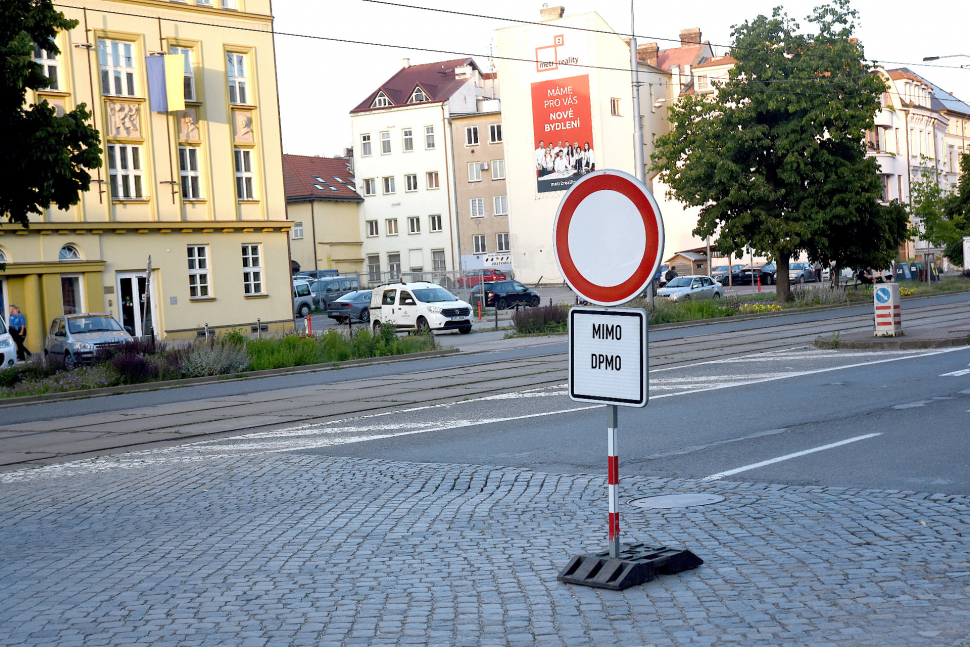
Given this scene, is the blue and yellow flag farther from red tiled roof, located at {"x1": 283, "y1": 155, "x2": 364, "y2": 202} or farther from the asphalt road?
red tiled roof, located at {"x1": 283, "y1": 155, "x2": 364, "y2": 202}

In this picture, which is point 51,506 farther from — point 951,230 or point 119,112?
point 951,230

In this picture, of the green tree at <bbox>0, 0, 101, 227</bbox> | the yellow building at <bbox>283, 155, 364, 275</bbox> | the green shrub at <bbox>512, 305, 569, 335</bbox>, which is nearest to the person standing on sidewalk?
the green tree at <bbox>0, 0, 101, 227</bbox>

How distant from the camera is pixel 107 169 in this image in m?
38.8

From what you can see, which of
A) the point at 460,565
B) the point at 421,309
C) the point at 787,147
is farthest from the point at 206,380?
the point at 787,147

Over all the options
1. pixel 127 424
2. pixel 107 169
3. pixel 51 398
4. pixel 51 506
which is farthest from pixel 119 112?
pixel 51 506

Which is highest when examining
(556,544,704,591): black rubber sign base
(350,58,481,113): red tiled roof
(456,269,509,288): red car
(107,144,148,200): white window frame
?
(350,58,481,113): red tiled roof

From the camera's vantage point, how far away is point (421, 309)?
3744 cm

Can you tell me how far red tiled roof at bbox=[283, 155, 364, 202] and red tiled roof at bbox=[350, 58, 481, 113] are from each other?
5.31 metres

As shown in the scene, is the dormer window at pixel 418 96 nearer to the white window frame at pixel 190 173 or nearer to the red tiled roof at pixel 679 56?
the red tiled roof at pixel 679 56

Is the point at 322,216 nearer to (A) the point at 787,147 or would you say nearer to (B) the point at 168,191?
(B) the point at 168,191

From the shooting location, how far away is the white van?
37188 millimetres

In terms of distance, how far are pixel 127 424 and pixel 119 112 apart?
27.2 m

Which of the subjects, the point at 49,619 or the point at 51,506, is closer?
the point at 49,619

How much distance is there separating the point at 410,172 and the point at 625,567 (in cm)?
7892
